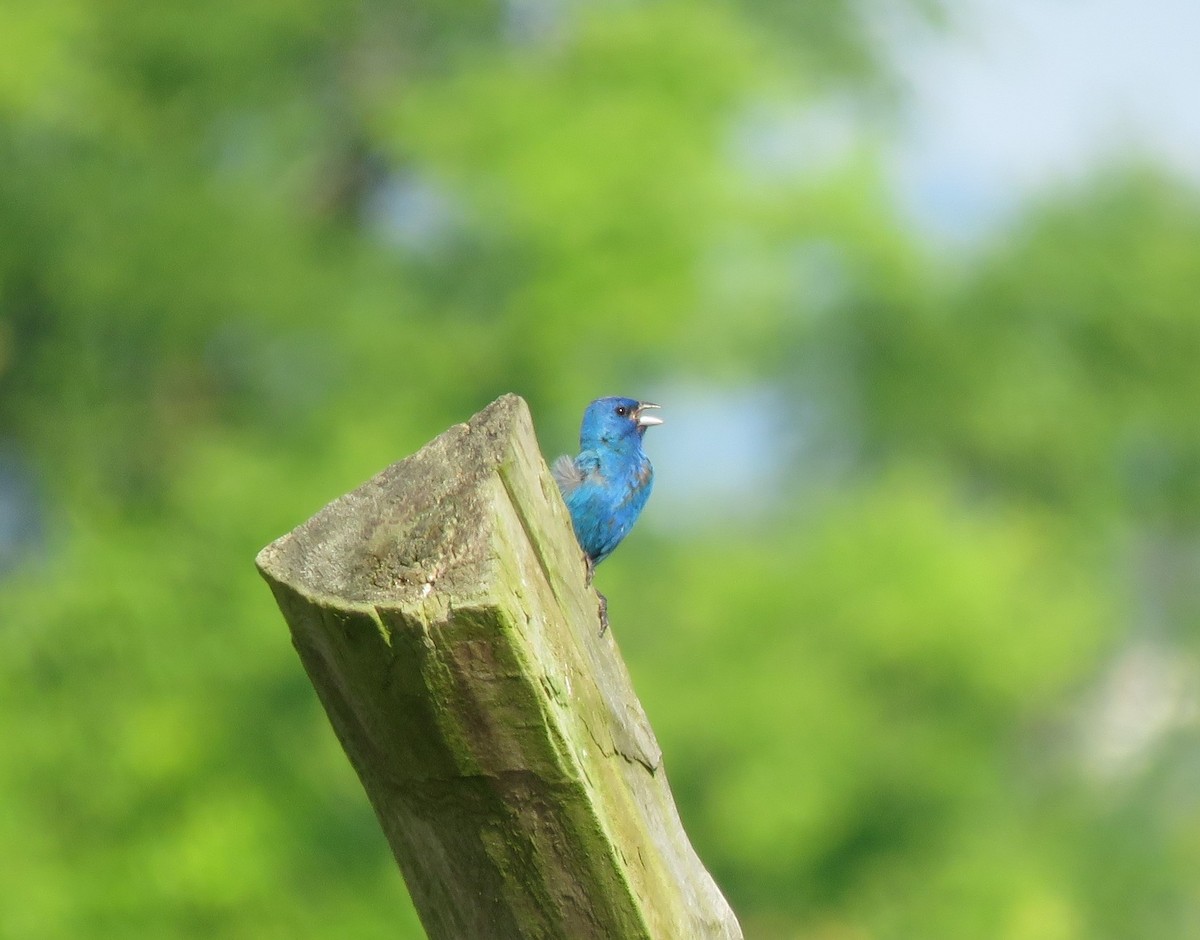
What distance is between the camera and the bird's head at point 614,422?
686 centimetres

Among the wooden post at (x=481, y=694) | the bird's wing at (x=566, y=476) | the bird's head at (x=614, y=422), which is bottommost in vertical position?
the wooden post at (x=481, y=694)

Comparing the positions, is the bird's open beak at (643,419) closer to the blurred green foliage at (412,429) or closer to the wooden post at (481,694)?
the wooden post at (481,694)

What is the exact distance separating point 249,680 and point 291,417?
3.09m

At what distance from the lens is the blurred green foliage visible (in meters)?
20.6

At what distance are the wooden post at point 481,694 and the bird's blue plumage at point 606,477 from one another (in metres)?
3.15

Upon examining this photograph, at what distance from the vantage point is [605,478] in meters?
6.54

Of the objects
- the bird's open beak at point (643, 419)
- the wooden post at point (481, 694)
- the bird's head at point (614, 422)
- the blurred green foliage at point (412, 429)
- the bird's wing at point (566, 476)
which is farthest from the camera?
the blurred green foliage at point (412, 429)

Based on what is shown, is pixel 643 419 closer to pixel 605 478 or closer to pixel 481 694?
pixel 605 478

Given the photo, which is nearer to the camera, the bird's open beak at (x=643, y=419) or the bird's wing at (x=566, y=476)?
the bird's wing at (x=566, y=476)

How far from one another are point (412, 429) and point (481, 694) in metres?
18.9

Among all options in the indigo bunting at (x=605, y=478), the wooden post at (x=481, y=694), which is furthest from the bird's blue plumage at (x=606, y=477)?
the wooden post at (x=481, y=694)

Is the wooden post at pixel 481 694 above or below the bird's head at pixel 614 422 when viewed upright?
below

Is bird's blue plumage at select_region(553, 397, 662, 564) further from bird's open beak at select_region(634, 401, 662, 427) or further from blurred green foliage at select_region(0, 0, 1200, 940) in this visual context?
blurred green foliage at select_region(0, 0, 1200, 940)

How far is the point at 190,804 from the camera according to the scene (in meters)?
20.9
